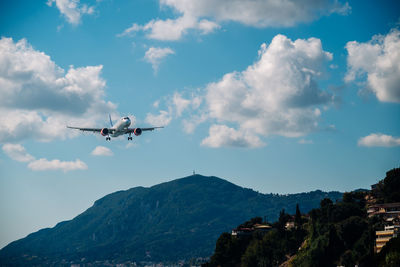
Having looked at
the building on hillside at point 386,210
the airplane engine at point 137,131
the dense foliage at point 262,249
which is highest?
the airplane engine at point 137,131

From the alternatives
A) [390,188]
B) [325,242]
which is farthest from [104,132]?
[390,188]

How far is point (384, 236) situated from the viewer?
142875 millimetres

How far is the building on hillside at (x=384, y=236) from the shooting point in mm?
140000

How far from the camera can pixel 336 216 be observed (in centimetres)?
17900

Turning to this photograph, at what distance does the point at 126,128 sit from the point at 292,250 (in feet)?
253

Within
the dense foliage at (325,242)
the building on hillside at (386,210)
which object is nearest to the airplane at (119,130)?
the dense foliage at (325,242)

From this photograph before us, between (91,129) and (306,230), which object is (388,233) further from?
(91,129)

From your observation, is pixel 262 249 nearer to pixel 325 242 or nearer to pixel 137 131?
pixel 325 242

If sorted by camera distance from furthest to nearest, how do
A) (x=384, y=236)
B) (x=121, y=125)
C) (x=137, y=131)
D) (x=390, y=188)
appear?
(x=390, y=188) < (x=384, y=236) < (x=137, y=131) < (x=121, y=125)

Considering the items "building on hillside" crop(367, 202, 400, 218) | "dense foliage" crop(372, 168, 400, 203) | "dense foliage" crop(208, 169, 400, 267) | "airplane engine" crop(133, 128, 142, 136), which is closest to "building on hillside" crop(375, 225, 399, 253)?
"dense foliage" crop(208, 169, 400, 267)

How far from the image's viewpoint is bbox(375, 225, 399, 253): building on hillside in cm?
14000

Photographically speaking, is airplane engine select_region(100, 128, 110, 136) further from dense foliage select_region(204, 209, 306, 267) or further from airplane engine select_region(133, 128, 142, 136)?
dense foliage select_region(204, 209, 306, 267)

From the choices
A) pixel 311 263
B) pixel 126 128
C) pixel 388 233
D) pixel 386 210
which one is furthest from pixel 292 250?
pixel 126 128

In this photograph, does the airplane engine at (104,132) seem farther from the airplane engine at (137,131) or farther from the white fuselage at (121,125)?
the airplane engine at (137,131)
